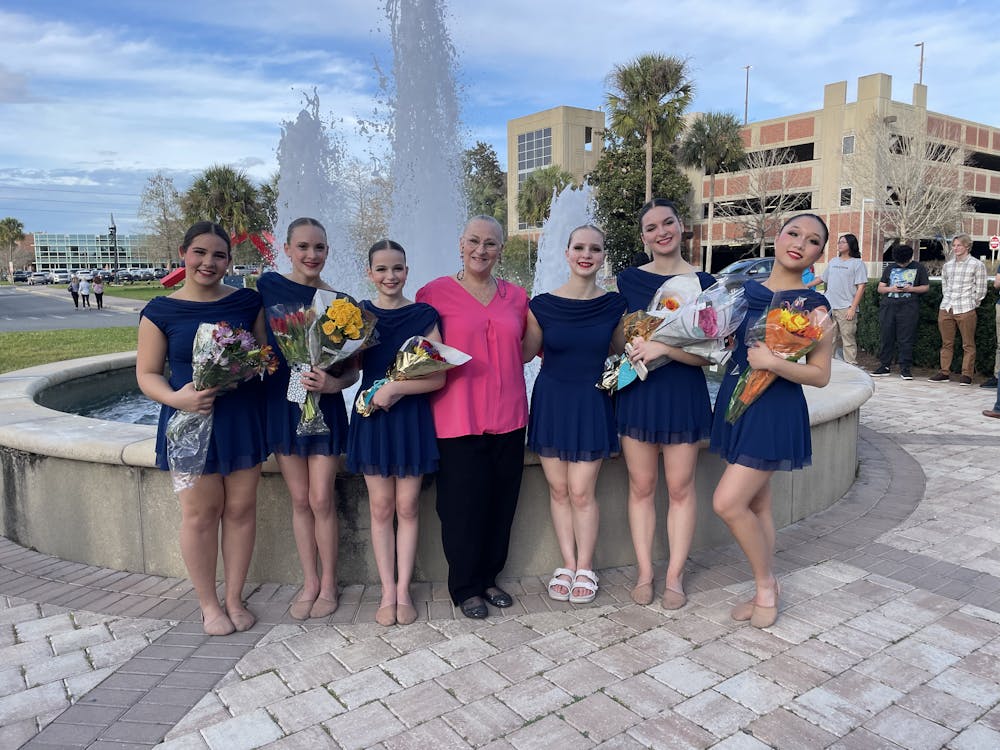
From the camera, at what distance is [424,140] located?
35.6 ft

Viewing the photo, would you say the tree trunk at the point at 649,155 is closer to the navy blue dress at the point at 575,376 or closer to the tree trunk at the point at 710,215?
the tree trunk at the point at 710,215

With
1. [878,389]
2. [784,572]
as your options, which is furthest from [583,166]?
[784,572]

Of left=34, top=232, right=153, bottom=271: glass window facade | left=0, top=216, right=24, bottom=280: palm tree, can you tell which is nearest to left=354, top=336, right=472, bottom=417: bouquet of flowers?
left=0, top=216, right=24, bottom=280: palm tree

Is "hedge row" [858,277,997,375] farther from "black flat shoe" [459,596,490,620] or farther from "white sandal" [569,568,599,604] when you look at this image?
"black flat shoe" [459,596,490,620]

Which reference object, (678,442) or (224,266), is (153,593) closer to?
(224,266)

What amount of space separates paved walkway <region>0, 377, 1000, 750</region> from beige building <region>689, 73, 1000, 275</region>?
132ft

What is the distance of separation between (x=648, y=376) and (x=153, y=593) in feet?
9.46

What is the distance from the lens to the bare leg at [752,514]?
340 centimetres

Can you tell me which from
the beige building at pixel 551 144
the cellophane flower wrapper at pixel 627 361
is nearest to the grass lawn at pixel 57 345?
the cellophane flower wrapper at pixel 627 361

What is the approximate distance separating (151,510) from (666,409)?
114 inches

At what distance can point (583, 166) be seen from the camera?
197 feet

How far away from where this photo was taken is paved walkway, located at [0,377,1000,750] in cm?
268

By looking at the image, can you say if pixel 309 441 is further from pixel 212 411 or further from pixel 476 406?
pixel 476 406

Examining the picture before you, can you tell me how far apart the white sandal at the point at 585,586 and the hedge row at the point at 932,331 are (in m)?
8.99
